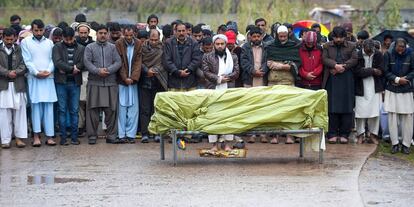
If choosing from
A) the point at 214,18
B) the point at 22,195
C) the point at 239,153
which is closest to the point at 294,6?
the point at 214,18

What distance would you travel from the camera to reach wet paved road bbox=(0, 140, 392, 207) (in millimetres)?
10812

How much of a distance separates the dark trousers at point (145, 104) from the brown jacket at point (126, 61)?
345 mm

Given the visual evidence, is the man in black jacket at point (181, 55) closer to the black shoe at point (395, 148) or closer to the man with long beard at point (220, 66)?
the man with long beard at point (220, 66)

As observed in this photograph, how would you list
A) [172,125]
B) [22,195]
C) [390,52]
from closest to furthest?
[22,195] → [172,125] → [390,52]

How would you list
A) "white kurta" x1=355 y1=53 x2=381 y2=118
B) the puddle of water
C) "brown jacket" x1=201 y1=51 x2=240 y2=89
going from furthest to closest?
"white kurta" x1=355 y1=53 x2=381 y2=118
"brown jacket" x1=201 y1=51 x2=240 y2=89
the puddle of water

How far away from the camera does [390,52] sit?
1530 centimetres

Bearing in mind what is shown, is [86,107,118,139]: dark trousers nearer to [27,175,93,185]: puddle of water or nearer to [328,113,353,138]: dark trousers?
[328,113,353,138]: dark trousers

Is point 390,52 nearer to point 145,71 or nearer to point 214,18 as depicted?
point 145,71

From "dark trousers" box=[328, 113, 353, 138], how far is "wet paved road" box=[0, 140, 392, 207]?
0.53 m

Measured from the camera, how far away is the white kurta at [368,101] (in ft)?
52.4

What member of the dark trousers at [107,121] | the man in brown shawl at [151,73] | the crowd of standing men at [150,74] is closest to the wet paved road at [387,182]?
the crowd of standing men at [150,74]

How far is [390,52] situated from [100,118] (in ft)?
17.4

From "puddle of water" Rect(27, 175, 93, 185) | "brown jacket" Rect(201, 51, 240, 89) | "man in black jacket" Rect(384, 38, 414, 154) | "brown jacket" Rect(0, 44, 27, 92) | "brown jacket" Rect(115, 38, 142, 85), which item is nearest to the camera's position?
"puddle of water" Rect(27, 175, 93, 185)

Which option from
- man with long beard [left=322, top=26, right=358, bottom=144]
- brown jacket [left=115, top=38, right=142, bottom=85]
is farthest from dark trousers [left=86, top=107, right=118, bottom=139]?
man with long beard [left=322, top=26, right=358, bottom=144]
